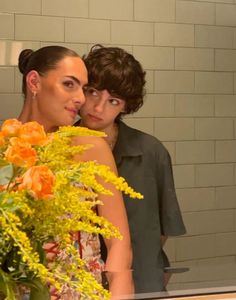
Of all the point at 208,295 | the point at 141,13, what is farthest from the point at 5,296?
the point at 141,13

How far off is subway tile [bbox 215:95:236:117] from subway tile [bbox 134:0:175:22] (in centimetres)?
34

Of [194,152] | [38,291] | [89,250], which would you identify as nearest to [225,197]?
[194,152]

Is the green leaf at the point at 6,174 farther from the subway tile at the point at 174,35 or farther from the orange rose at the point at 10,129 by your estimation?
the subway tile at the point at 174,35

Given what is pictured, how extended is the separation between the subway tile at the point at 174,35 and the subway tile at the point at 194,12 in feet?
0.08

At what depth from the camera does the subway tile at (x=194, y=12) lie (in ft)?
7.31

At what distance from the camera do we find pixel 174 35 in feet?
7.32

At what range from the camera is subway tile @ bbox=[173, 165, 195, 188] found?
2277mm

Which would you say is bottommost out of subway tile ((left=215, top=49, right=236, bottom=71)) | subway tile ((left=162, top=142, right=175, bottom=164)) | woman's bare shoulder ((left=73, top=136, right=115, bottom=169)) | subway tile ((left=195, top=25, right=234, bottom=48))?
subway tile ((left=162, top=142, right=175, bottom=164))

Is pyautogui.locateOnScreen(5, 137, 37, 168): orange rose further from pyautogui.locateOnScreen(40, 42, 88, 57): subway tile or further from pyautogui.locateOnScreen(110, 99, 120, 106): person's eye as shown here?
pyautogui.locateOnScreen(40, 42, 88, 57): subway tile

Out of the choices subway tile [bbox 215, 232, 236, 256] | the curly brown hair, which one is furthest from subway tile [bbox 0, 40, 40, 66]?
subway tile [bbox 215, 232, 236, 256]

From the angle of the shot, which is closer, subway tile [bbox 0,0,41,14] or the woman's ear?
the woman's ear

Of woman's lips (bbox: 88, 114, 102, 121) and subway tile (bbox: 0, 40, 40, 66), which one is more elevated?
subway tile (bbox: 0, 40, 40, 66)

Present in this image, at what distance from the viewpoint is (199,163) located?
231cm

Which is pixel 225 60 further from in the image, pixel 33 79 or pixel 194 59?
pixel 33 79
